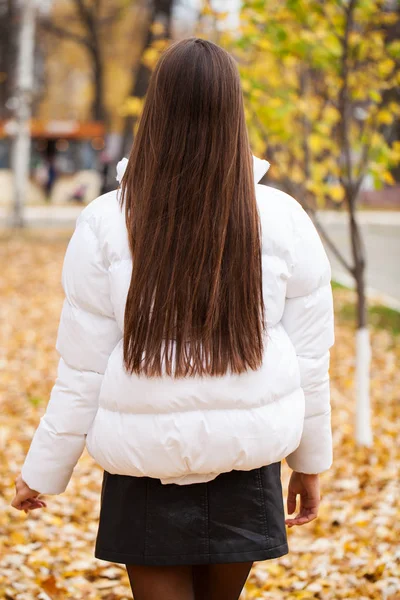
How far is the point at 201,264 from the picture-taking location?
207 centimetres

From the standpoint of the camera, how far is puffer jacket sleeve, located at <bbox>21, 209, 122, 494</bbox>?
215 cm

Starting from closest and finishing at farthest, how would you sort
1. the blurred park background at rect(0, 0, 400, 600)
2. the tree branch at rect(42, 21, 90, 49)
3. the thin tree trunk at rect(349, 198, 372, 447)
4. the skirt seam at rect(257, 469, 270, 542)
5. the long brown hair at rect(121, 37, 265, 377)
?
→ the long brown hair at rect(121, 37, 265, 377)
the skirt seam at rect(257, 469, 270, 542)
the blurred park background at rect(0, 0, 400, 600)
the thin tree trunk at rect(349, 198, 372, 447)
the tree branch at rect(42, 21, 90, 49)

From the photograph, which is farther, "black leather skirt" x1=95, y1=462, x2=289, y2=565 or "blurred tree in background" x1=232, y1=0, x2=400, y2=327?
"blurred tree in background" x1=232, y1=0, x2=400, y2=327

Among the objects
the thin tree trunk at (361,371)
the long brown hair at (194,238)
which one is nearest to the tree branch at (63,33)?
the thin tree trunk at (361,371)

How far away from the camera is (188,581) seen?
2.21 m

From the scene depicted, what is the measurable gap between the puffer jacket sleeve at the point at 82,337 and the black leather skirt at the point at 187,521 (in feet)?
0.59

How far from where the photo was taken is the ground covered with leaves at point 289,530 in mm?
3955

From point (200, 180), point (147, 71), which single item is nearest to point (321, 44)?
point (200, 180)

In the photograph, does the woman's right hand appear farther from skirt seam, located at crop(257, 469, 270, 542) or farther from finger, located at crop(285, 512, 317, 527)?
skirt seam, located at crop(257, 469, 270, 542)

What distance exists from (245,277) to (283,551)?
2.24 feet

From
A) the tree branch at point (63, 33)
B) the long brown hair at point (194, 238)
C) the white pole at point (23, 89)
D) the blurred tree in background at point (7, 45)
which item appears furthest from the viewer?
the blurred tree in background at point (7, 45)

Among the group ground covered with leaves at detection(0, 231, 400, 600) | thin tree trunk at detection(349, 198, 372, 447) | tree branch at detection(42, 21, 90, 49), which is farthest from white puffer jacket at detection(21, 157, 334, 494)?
tree branch at detection(42, 21, 90, 49)

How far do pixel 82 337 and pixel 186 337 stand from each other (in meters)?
0.26

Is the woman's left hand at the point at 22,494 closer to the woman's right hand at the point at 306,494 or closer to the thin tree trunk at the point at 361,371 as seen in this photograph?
the woman's right hand at the point at 306,494
